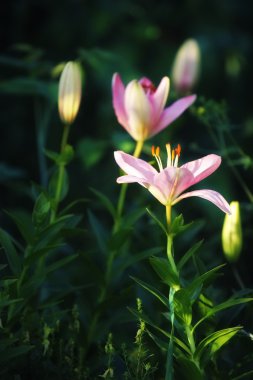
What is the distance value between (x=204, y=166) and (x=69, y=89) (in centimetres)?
31

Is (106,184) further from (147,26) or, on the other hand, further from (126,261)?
(126,261)

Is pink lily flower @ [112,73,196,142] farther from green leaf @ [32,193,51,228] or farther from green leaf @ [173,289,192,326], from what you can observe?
green leaf @ [173,289,192,326]

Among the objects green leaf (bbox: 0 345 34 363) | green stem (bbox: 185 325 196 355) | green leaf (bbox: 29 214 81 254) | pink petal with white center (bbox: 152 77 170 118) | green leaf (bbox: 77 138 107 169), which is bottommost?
green stem (bbox: 185 325 196 355)

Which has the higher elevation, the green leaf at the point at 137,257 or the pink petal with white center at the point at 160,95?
the pink petal with white center at the point at 160,95

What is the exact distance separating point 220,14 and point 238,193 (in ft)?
2.13

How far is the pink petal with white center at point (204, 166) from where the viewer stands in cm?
93

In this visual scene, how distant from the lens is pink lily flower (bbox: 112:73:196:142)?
110 cm

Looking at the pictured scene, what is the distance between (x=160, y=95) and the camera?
112cm

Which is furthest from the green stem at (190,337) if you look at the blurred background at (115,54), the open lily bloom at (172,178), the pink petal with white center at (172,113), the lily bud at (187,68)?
the blurred background at (115,54)

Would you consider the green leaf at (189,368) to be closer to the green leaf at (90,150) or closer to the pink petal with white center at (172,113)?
the pink petal with white center at (172,113)

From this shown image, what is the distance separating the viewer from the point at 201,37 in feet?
7.93

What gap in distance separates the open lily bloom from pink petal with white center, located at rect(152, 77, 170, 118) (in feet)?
0.65

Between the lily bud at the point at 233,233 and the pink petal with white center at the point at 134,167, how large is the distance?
0.54ft

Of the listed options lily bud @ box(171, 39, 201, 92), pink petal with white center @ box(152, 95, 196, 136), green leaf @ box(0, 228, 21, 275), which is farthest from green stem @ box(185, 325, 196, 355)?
lily bud @ box(171, 39, 201, 92)
